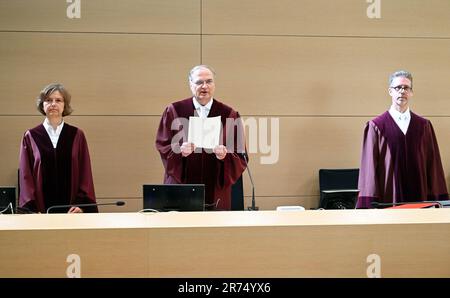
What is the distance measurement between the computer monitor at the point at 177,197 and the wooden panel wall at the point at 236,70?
2.63 meters

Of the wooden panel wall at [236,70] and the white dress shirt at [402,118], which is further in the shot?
the wooden panel wall at [236,70]

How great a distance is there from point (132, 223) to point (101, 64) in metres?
3.61

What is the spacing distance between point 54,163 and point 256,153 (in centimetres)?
205

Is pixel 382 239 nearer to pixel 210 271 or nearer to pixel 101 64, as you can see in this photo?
pixel 210 271

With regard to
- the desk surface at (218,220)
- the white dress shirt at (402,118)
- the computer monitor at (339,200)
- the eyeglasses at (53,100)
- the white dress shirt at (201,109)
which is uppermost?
the eyeglasses at (53,100)

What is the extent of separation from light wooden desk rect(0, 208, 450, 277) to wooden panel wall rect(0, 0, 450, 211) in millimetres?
3537

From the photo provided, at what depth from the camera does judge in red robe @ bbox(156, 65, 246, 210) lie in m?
3.80

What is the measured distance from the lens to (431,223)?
1548 mm

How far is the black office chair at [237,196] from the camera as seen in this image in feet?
14.0

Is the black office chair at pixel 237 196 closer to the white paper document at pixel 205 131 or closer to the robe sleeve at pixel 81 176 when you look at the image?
the white paper document at pixel 205 131

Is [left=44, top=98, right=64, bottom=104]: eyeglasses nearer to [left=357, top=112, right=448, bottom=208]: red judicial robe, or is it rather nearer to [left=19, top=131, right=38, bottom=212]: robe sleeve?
[left=19, top=131, right=38, bottom=212]: robe sleeve
